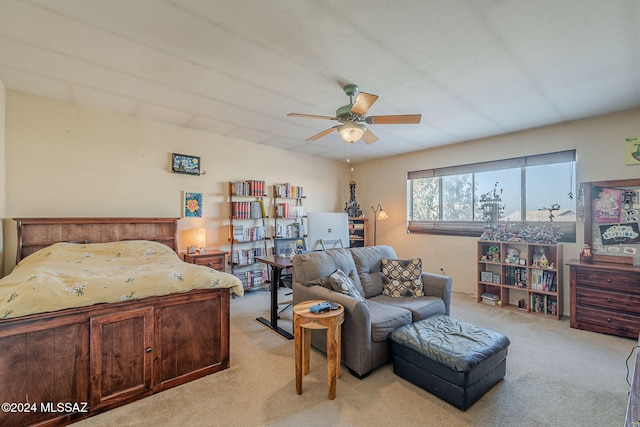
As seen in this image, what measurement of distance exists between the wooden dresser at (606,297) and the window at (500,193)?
0.73m

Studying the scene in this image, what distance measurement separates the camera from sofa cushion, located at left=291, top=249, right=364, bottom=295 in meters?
2.95

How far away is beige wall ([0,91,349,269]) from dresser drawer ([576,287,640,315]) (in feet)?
16.4

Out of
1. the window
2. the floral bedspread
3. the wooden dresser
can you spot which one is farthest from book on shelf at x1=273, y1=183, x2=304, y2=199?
the wooden dresser

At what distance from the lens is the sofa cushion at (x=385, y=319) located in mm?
2451

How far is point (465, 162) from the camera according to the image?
4969 millimetres

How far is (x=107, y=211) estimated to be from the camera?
376 centimetres

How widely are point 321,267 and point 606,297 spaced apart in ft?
10.9

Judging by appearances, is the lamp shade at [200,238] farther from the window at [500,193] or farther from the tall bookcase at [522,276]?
the tall bookcase at [522,276]

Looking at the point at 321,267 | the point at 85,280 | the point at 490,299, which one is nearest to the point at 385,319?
the point at 321,267

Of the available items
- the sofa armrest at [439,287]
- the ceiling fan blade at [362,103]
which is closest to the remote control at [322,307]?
the sofa armrest at [439,287]

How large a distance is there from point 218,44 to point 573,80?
3301 millimetres

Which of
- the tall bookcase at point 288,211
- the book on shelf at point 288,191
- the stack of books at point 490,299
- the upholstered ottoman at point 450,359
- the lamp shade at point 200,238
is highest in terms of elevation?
the book on shelf at point 288,191

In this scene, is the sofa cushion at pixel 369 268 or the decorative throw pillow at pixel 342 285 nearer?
the decorative throw pillow at pixel 342 285

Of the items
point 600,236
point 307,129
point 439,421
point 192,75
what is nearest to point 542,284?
point 600,236
